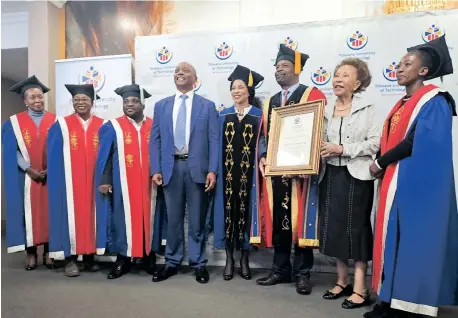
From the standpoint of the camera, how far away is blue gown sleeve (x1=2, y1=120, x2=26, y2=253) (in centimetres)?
377

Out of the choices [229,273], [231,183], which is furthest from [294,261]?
[231,183]

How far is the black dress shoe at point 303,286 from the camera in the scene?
2971 millimetres

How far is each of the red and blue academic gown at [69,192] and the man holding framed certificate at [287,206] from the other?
5.16 ft

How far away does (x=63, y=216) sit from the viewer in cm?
368

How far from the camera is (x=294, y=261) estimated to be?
3.16 m

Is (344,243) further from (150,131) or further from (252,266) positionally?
(150,131)

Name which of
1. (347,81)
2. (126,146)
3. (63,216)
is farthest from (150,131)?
(347,81)

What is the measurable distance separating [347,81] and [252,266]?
204 cm

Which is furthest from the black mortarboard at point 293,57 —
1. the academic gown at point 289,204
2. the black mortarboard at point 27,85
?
the black mortarboard at point 27,85

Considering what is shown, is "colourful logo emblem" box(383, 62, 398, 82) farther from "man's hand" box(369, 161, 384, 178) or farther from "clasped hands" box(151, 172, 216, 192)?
"clasped hands" box(151, 172, 216, 192)

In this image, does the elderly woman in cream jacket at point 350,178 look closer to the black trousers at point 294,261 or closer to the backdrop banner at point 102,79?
the black trousers at point 294,261

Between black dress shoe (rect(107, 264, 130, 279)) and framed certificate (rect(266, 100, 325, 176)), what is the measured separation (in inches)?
63.2

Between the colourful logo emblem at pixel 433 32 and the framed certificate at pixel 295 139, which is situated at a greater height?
the colourful logo emblem at pixel 433 32

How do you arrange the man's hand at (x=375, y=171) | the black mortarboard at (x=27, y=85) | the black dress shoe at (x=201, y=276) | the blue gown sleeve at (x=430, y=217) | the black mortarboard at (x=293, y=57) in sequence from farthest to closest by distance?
the black mortarboard at (x=27, y=85)
the black dress shoe at (x=201, y=276)
the black mortarboard at (x=293, y=57)
the man's hand at (x=375, y=171)
the blue gown sleeve at (x=430, y=217)
